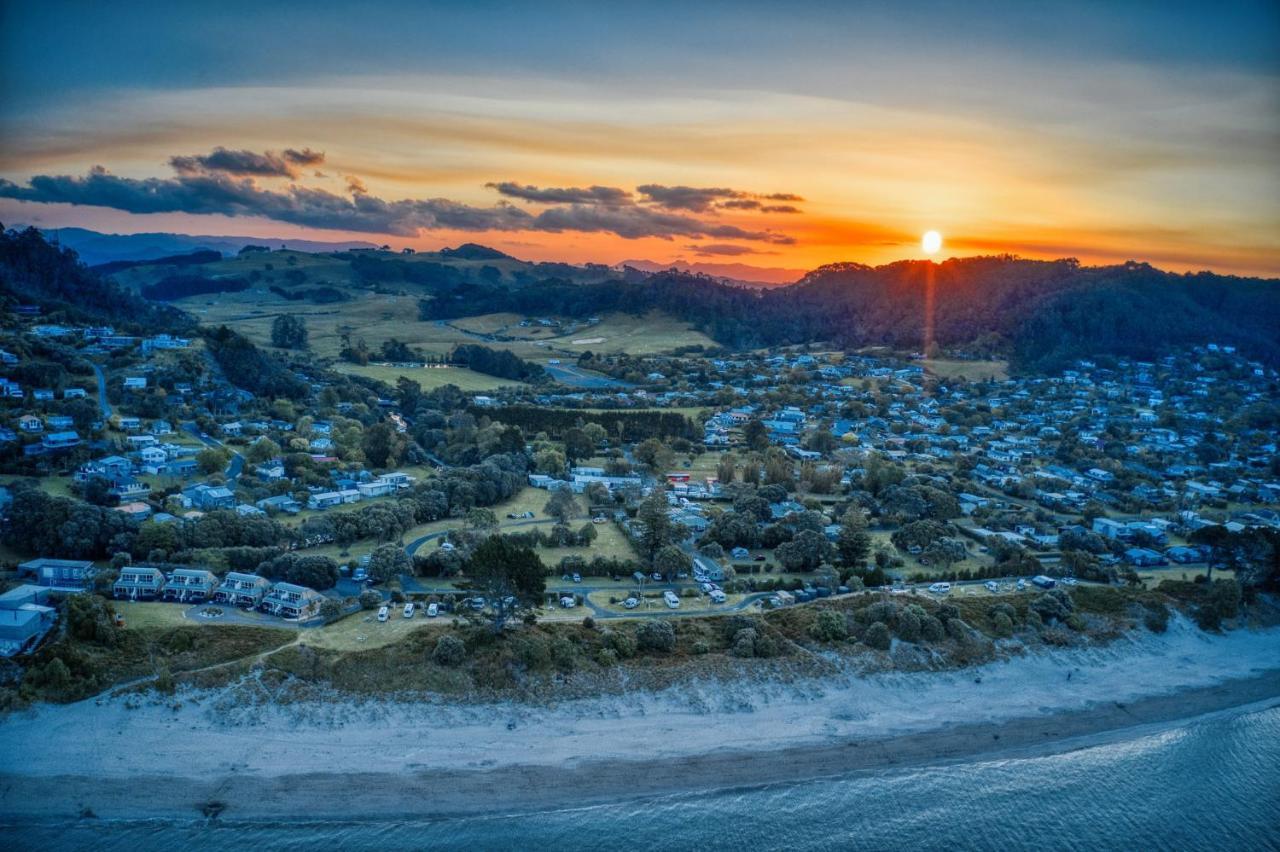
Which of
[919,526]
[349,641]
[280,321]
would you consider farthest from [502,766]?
[280,321]

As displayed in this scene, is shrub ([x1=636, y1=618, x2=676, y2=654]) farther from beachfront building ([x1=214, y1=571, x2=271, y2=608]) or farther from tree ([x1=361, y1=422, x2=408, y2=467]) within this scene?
tree ([x1=361, y1=422, x2=408, y2=467])

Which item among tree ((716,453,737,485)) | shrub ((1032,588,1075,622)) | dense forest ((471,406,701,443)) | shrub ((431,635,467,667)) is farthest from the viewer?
dense forest ((471,406,701,443))

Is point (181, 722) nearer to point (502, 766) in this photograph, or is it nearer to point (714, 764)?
point (502, 766)

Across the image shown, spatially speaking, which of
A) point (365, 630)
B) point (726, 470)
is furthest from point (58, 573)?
point (726, 470)

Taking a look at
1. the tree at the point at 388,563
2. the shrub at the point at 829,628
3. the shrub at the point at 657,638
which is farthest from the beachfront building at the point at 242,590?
the shrub at the point at 829,628

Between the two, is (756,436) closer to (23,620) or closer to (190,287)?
(23,620)

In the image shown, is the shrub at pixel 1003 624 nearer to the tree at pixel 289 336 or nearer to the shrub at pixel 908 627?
the shrub at pixel 908 627

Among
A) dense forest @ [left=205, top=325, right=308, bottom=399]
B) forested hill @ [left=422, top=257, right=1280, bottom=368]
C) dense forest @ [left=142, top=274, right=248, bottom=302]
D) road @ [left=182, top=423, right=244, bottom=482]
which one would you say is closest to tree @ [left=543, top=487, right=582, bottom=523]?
road @ [left=182, top=423, right=244, bottom=482]
